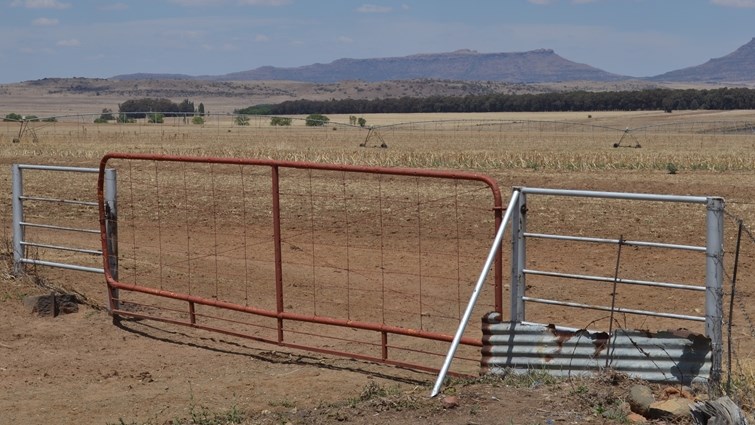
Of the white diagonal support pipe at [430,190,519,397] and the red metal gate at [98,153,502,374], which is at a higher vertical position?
the white diagonal support pipe at [430,190,519,397]

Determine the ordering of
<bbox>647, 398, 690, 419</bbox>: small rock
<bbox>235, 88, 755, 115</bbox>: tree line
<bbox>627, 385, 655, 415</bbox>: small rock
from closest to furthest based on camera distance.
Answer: <bbox>647, 398, 690, 419</bbox>: small rock
<bbox>627, 385, 655, 415</bbox>: small rock
<bbox>235, 88, 755, 115</bbox>: tree line

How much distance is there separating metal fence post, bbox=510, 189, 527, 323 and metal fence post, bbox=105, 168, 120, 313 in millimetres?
4863

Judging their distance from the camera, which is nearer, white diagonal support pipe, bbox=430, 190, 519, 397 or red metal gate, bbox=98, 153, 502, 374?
white diagonal support pipe, bbox=430, 190, 519, 397

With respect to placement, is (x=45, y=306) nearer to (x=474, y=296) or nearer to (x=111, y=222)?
(x=111, y=222)

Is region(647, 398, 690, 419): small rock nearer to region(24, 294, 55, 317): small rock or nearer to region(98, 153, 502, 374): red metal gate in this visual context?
region(98, 153, 502, 374): red metal gate

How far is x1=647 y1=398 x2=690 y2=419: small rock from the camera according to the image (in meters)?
6.61

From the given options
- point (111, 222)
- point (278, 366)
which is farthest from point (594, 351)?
point (111, 222)

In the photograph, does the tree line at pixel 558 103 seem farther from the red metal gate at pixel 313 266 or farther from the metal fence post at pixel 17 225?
the metal fence post at pixel 17 225

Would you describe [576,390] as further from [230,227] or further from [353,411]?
[230,227]

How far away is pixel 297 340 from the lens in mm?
10797

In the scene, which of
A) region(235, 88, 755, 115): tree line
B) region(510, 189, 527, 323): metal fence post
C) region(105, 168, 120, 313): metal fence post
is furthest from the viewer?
region(235, 88, 755, 115): tree line

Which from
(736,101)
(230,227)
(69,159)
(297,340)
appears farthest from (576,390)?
(736,101)

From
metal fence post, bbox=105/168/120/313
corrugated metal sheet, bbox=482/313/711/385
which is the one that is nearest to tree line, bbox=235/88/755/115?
metal fence post, bbox=105/168/120/313

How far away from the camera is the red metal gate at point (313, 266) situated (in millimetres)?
10133
